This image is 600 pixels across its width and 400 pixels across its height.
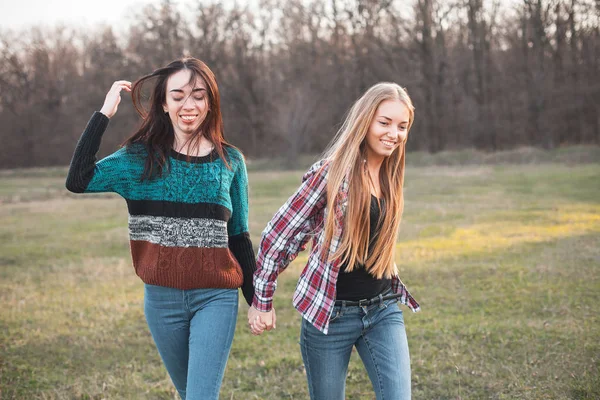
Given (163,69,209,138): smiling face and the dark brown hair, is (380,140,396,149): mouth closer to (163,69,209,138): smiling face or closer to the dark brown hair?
the dark brown hair

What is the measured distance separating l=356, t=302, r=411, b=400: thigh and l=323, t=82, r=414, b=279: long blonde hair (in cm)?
23

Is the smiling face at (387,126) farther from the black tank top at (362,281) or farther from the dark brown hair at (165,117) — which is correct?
the dark brown hair at (165,117)

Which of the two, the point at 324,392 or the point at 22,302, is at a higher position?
the point at 324,392

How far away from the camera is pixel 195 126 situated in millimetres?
3053

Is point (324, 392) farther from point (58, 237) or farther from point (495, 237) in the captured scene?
point (58, 237)

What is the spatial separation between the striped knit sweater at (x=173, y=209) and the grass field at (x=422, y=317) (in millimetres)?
2198

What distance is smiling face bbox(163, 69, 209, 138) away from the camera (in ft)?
9.87

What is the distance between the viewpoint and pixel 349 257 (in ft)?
9.48

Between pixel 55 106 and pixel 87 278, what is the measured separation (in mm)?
44147

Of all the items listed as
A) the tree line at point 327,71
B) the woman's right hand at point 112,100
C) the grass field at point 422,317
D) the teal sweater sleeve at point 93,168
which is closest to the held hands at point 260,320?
the teal sweater sleeve at point 93,168

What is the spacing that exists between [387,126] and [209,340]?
1353mm

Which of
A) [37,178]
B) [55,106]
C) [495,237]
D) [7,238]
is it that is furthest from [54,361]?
[55,106]

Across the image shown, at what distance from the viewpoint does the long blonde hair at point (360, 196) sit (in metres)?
2.86

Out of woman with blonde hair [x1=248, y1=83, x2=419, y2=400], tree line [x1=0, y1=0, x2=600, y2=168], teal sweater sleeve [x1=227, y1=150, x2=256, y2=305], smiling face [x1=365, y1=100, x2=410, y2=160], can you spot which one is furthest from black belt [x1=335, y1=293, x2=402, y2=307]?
tree line [x1=0, y1=0, x2=600, y2=168]
